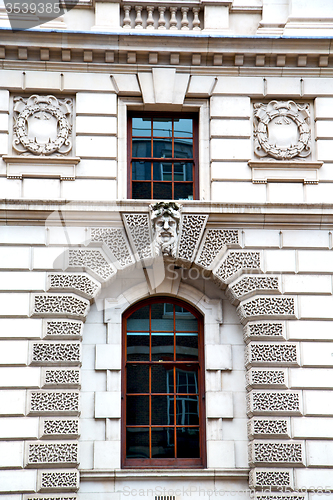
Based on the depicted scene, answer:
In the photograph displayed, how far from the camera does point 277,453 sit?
47.1 ft

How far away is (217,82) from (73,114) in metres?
3.31

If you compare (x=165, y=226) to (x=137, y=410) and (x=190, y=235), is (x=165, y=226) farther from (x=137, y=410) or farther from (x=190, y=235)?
(x=137, y=410)

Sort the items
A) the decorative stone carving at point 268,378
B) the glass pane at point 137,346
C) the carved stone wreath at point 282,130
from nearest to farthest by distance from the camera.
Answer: the decorative stone carving at point 268,378
the glass pane at point 137,346
the carved stone wreath at point 282,130

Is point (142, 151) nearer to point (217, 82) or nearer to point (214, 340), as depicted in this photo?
point (217, 82)

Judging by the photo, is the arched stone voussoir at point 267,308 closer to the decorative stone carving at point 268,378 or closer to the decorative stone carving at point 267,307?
the decorative stone carving at point 267,307

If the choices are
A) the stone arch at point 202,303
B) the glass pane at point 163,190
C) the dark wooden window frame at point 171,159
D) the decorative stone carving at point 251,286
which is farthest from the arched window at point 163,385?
the dark wooden window frame at point 171,159

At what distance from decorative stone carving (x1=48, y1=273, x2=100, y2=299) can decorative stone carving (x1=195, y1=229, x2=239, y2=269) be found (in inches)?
89.2

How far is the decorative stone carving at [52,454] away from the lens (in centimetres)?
1402

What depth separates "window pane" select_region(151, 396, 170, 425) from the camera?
15.1 meters

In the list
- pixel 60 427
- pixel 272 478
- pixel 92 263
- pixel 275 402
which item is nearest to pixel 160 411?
pixel 60 427

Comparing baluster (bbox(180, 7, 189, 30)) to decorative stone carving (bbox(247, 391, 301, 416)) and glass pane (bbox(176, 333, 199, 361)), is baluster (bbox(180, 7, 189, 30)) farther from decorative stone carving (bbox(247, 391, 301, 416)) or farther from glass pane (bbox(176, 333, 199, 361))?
decorative stone carving (bbox(247, 391, 301, 416))

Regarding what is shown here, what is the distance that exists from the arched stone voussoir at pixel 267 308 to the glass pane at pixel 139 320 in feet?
6.72

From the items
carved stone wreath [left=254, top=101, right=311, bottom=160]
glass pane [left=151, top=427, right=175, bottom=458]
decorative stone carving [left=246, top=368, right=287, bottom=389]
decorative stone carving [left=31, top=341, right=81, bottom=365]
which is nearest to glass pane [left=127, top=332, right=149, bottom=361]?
decorative stone carving [left=31, top=341, right=81, bottom=365]

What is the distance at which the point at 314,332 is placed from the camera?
15.0m
